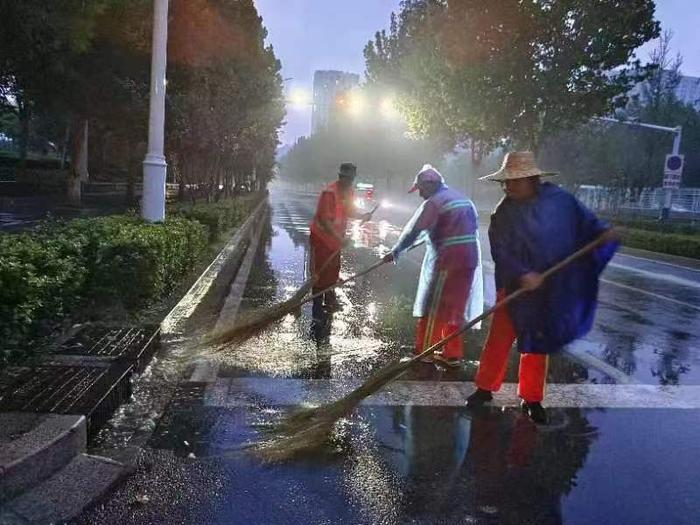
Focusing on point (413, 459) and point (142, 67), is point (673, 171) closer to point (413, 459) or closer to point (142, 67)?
point (142, 67)

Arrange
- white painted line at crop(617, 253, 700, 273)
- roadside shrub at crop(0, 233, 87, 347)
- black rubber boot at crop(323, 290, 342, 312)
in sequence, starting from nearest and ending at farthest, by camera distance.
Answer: roadside shrub at crop(0, 233, 87, 347) < black rubber boot at crop(323, 290, 342, 312) < white painted line at crop(617, 253, 700, 273)

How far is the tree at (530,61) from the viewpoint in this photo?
22797mm

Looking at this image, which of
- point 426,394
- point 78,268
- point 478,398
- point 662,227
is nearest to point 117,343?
point 78,268

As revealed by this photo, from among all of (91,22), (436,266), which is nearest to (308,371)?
(436,266)

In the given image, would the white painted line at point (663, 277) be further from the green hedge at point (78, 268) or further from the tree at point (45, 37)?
the tree at point (45, 37)

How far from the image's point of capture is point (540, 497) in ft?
10.7

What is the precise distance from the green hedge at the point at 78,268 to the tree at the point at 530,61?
18095 millimetres

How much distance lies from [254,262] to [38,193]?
22727 mm

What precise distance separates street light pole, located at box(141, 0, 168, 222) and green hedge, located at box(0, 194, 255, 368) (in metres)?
0.50

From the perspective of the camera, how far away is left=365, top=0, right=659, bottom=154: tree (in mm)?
22797

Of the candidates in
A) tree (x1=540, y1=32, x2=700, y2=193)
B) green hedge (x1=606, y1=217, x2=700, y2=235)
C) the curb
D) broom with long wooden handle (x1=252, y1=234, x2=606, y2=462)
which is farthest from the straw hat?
tree (x1=540, y1=32, x2=700, y2=193)

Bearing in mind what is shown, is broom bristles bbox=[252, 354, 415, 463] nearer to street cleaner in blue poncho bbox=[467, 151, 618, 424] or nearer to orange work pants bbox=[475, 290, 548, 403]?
orange work pants bbox=[475, 290, 548, 403]

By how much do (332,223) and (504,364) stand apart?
3272mm

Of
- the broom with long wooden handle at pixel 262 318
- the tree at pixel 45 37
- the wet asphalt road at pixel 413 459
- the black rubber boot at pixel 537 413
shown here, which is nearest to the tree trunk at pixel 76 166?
the tree at pixel 45 37
